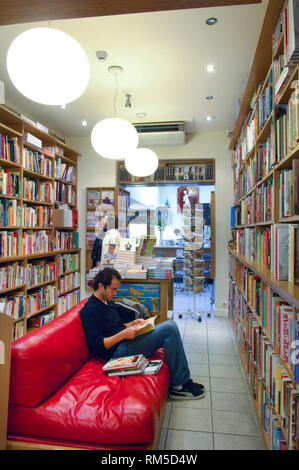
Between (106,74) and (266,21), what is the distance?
6.85 feet

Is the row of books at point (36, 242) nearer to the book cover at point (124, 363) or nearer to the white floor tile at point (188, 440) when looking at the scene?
the book cover at point (124, 363)

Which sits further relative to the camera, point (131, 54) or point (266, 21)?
point (131, 54)

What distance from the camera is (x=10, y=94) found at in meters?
4.00

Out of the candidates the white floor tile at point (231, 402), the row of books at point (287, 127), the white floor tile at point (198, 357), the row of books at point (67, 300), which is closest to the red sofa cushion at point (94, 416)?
the white floor tile at point (231, 402)

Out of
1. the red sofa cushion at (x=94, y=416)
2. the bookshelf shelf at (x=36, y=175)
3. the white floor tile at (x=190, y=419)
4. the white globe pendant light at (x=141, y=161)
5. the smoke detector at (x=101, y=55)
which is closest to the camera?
the red sofa cushion at (x=94, y=416)

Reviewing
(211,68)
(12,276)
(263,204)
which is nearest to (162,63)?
(211,68)

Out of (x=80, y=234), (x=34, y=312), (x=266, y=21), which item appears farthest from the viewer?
(x=80, y=234)

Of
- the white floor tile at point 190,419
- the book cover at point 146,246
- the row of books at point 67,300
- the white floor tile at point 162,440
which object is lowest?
the white floor tile at point 190,419

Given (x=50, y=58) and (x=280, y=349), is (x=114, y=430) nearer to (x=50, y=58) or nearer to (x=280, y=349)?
(x=280, y=349)

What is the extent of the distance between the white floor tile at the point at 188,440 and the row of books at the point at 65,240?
11.1 ft

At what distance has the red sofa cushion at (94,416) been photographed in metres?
1.60

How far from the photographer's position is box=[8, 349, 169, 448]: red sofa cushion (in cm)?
160

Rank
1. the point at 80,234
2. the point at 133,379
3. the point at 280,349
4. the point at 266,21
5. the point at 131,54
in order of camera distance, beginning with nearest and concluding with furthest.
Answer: the point at 280,349, the point at 266,21, the point at 133,379, the point at 131,54, the point at 80,234

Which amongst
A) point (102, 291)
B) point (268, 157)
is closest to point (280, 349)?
point (268, 157)
